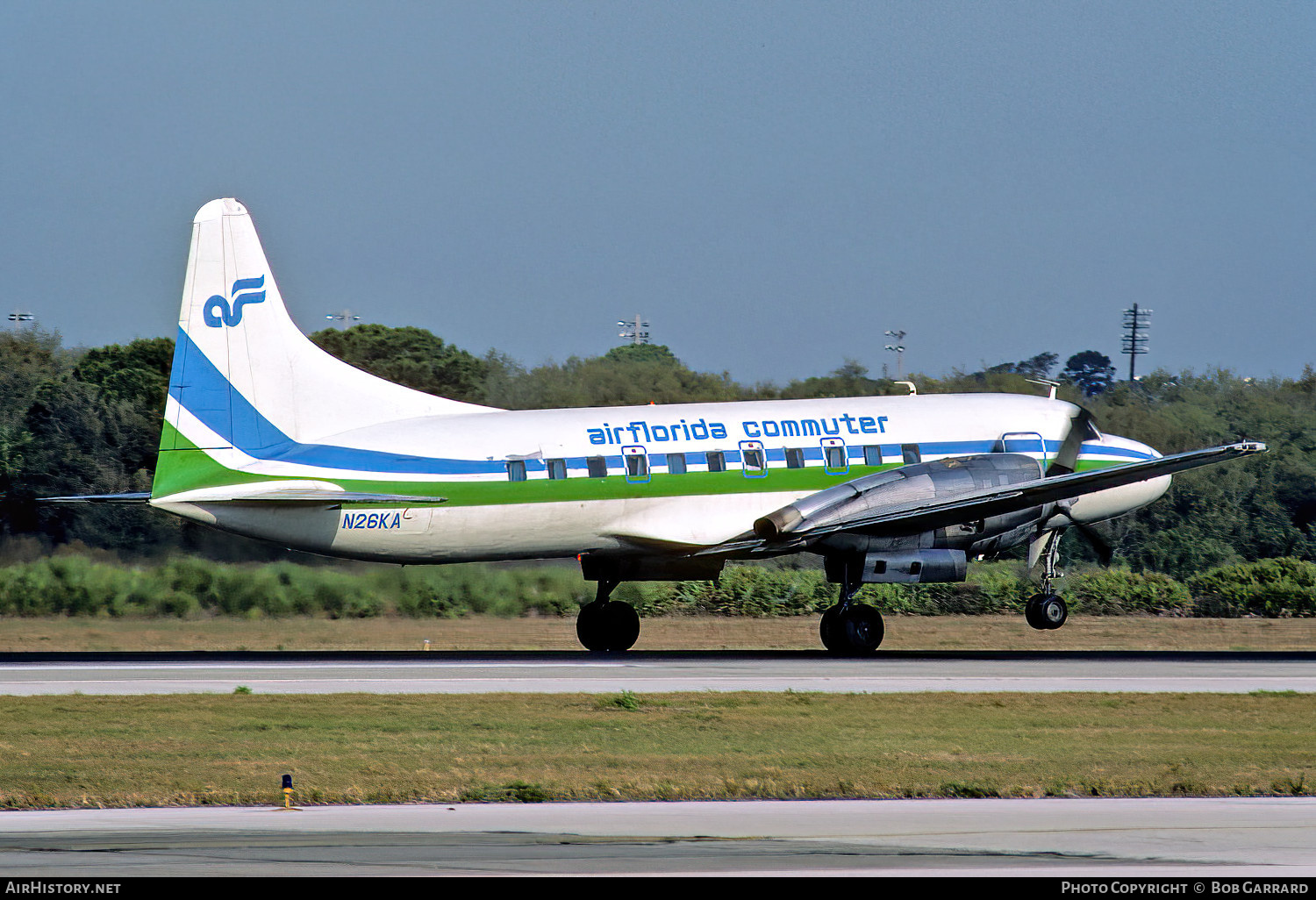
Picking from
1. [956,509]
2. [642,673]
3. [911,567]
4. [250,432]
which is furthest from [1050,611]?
[250,432]

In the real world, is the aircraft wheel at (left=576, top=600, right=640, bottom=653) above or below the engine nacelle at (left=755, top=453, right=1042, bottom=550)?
below

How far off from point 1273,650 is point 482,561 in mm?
16683

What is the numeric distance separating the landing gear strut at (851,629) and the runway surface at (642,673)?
1.46 feet

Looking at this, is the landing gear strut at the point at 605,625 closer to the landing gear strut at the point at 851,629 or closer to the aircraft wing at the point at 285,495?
the landing gear strut at the point at 851,629

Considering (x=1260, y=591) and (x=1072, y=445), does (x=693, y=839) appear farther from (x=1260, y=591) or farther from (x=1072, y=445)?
(x=1260, y=591)

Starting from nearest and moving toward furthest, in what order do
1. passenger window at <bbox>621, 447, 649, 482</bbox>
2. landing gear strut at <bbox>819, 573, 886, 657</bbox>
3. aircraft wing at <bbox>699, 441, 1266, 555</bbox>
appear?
aircraft wing at <bbox>699, 441, 1266, 555</bbox>
landing gear strut at <bbox>819, 573, 886, 657</bbox>
passenger window at <bbox>621, 447, 649, 482</bbox>

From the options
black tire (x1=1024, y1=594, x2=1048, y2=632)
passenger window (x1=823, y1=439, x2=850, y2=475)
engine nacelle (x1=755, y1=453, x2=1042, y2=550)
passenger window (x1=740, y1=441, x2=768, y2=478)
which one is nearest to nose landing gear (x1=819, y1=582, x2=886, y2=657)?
engine nacelle (x1=755, y1=453, x2=1042, y2=550)

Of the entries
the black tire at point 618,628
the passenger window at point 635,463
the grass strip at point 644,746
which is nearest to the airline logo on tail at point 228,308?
the passenger window at point 635,463

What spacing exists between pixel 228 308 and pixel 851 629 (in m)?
13.0

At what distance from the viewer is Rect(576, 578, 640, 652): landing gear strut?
32219mm

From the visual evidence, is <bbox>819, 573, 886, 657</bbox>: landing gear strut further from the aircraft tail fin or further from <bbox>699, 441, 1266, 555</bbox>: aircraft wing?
the aircraft tail fin

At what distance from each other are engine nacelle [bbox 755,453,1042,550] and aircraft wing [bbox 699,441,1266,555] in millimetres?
82

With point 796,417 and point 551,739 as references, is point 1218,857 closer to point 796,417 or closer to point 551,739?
point 551,739
